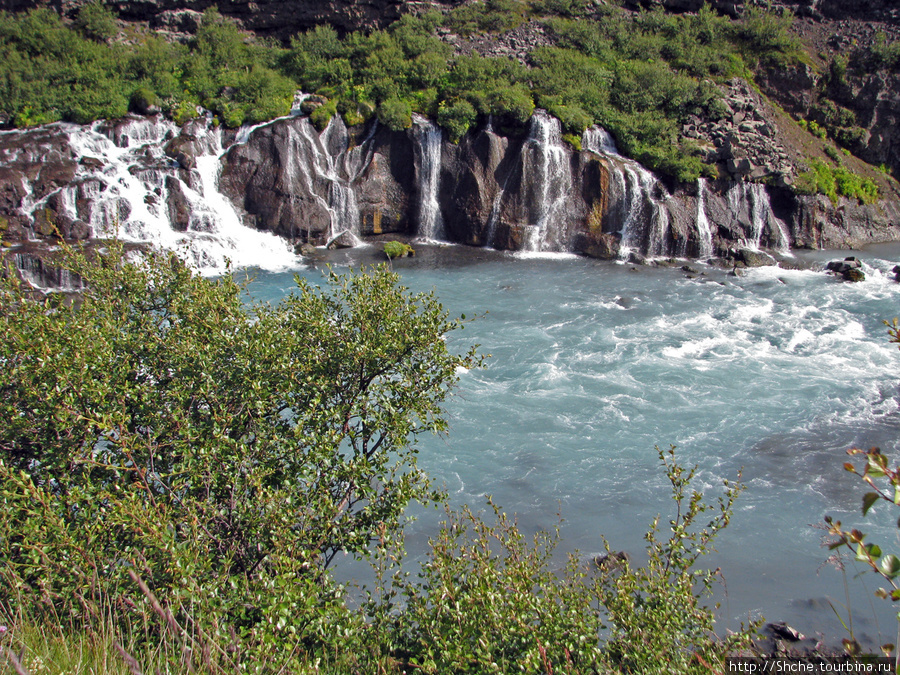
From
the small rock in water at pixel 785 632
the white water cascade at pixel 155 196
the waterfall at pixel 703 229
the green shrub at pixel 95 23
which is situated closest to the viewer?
the small rock in water at pixel 785 632

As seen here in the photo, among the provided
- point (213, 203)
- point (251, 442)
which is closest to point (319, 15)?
point (213, 203)

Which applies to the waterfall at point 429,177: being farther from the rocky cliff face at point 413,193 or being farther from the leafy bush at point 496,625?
the leafy bush at point 496,625

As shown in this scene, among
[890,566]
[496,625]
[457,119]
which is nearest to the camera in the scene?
[890,566]

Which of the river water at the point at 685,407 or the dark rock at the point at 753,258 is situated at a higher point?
the dark rock at the point at 753,258

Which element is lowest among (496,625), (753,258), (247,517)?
(496,625)

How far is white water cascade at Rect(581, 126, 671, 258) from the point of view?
3123 centimetres

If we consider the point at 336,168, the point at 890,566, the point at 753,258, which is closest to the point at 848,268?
the point at 753,258

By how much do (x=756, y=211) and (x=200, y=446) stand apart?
32419mm

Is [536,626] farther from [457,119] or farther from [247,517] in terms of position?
[457,119]

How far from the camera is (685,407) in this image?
1803cm

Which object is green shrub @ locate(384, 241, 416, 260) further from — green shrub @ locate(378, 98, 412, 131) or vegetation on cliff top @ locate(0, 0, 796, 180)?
vegetation on cliff top @ locate(0, 0, 796, 180)

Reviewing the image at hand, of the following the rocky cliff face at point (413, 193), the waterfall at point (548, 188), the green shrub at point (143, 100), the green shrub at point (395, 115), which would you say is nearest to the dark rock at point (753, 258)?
the rocky cliff face at point (413, 193)

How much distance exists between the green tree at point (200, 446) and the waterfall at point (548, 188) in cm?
2502

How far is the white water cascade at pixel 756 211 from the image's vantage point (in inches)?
1265
